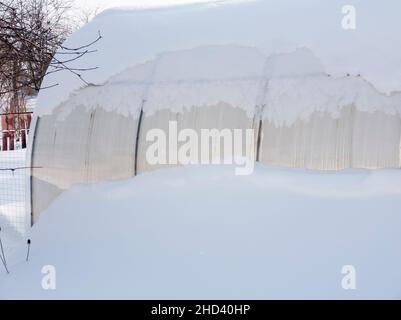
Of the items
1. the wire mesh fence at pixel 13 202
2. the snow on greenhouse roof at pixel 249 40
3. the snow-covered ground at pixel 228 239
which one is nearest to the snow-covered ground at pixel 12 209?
the wire mesh fence at pixel 13 202

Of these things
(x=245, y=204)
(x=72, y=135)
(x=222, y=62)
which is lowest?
(x=245, y=204)

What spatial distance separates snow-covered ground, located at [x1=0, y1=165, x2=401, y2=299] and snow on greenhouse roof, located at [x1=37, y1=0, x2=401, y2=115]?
1184mm

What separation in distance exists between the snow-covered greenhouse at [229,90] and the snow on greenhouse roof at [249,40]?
15mm

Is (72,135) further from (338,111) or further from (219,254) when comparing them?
(338,111)

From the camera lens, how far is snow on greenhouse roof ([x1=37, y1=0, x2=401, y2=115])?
514cm

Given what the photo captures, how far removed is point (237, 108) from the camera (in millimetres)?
5555

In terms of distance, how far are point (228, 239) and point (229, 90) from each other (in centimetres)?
176

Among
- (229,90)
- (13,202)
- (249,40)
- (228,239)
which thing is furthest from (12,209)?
(249,40)

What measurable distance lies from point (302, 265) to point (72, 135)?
3.60m

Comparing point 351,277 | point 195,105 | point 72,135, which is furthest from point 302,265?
point 72,135

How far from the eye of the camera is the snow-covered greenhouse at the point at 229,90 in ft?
16.5

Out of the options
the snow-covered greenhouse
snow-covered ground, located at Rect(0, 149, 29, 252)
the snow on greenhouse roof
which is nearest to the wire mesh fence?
snow-covered ground, located at Rect(0, 149, 29, 252)

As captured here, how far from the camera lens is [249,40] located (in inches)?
230

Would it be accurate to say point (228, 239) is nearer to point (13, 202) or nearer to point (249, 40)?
point (249, 40)
